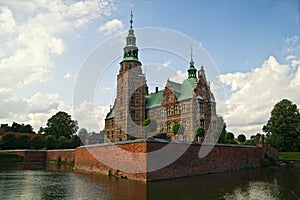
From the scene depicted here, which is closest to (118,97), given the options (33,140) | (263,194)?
(33,140)

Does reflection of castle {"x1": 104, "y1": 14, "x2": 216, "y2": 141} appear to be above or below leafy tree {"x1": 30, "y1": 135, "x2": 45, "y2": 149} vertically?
above

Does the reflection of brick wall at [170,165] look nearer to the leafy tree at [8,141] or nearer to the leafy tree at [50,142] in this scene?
the leafy tree at [50,142]

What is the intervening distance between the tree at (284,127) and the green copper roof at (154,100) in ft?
62.9

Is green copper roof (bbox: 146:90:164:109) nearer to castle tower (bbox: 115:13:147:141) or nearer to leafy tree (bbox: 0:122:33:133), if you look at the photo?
castle tower (bbox: 115:13:147:141)

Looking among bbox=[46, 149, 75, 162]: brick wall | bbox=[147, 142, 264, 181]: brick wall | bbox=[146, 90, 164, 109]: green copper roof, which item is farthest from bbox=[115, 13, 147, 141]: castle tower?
bbox=[147, 142, 264, 181]: brick wall

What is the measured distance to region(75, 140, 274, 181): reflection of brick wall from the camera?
18.5 m

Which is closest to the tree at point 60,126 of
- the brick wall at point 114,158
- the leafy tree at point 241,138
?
the brick wall at point 114,158

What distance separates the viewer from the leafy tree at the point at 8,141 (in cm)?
4716

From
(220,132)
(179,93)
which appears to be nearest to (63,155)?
(179,93)

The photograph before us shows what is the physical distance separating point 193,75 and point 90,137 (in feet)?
115

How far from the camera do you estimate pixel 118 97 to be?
47438 mm

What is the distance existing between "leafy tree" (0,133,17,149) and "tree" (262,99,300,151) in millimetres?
43823

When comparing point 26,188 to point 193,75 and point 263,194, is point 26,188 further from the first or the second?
point 193,75

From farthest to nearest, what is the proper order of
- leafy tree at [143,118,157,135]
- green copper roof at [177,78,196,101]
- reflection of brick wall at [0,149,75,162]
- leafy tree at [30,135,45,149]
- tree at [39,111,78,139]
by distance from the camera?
tree at [39,111,78,139], leafy tree at [30,135,45,149], reflection of brick wall at [0,149,75,162], green copper roof at [177,78,196,101], leafy tree at [143,118,157,135]
